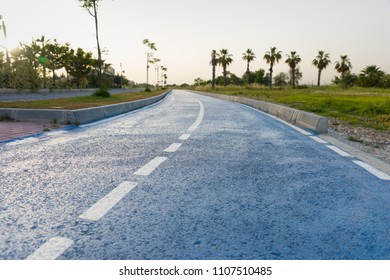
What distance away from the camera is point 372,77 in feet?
300

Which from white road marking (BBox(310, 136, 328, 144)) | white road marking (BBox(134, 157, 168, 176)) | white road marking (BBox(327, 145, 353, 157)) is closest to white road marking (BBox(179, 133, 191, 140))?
white road marking (BBox(134, 157, 168, 176))

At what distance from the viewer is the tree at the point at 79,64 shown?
83438 millimetres

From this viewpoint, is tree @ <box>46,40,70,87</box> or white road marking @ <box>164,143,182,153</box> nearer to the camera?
white road marking @ <box>164,143,182,153</box>

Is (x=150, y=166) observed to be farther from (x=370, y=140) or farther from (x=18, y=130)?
(x=370, y=140)

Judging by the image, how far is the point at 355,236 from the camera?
2510 mm

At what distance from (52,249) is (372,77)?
10462 centimetres

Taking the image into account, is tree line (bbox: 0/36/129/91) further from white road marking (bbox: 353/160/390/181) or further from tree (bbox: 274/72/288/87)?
tree (bbox: 274/72/288/87)

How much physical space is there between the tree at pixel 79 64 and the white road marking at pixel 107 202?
282 ft

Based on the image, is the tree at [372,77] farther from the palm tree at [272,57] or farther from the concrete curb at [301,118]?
the concrete curb at [301,118]

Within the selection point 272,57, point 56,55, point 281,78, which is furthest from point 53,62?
point 281,78

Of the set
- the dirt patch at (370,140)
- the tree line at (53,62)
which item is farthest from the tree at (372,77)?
the dirt patch at (370,140)

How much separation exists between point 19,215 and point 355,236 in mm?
2835

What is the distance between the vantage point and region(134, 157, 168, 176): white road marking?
4.33 metres
